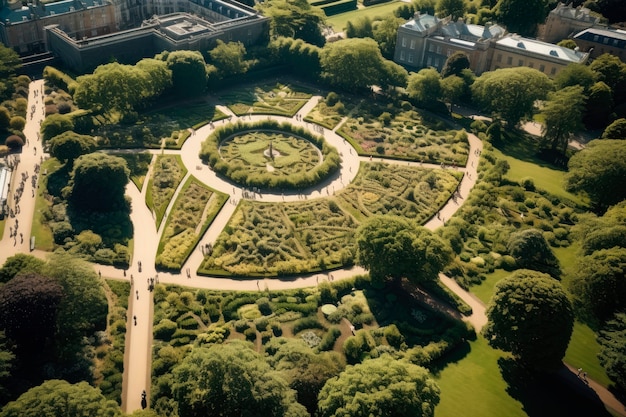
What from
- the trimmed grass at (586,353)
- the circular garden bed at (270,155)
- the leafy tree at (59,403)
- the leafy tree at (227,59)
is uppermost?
the leafy tree at (227,59)

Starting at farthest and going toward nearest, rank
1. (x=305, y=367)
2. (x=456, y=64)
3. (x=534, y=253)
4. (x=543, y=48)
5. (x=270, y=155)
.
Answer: (x=543, y=48) < (x=456, y=64) < (x=270, y=155) < (x=534, y=253) < (x=305, y=367)

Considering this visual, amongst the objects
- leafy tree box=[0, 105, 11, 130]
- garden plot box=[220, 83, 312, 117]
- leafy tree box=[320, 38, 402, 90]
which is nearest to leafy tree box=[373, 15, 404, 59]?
leafy tree box=[320, 38, 402, 90]

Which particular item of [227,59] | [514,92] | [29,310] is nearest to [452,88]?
[514,92]

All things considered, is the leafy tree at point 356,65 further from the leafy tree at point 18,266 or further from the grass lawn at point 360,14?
the leafy tree at point 18,266

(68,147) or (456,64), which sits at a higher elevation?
(456,64)

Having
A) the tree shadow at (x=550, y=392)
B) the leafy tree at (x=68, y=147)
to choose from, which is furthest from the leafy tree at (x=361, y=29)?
the tree shadow at (x=550, y=392)

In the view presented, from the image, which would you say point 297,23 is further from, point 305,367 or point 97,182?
point 305,367

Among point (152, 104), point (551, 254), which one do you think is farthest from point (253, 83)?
point (551, 254)
